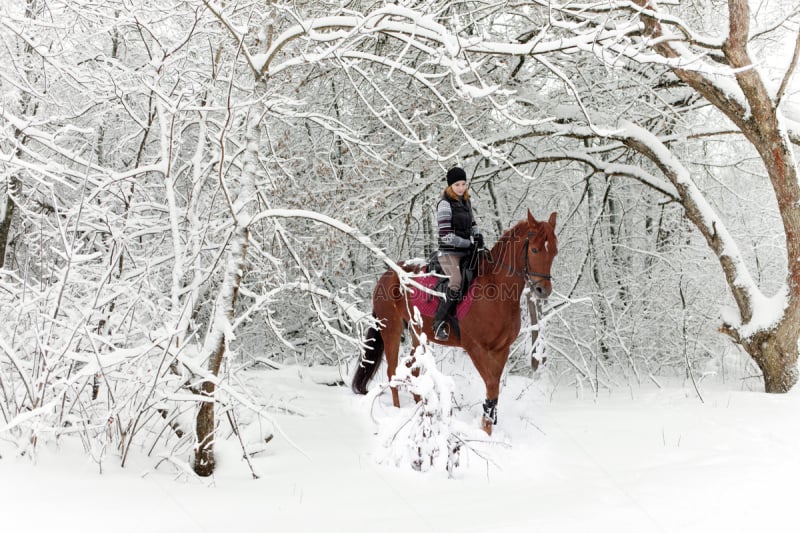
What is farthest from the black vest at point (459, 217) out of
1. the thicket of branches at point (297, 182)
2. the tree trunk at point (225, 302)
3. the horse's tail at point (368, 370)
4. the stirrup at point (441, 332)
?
the tree trunk at point (225, 302)

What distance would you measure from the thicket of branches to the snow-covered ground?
35 cm

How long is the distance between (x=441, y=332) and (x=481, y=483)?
2.17 metres

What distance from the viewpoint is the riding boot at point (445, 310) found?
5738 mm

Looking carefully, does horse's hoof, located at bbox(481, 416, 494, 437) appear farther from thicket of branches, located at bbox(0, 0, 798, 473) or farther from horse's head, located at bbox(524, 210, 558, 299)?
thicket of branches, located at bbox(0, 0, 798, 473)

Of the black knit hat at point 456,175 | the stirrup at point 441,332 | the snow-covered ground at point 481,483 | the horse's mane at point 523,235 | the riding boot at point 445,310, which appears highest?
the black knit hat at point 456,175

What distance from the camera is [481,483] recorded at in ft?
13.2

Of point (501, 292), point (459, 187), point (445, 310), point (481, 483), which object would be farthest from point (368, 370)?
point (481, 483)

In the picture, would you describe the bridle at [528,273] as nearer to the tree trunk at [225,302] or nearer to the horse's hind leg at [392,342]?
the horse's hind leg at [392,342]

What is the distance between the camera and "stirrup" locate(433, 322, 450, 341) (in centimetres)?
591

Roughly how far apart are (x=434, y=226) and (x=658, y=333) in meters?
4.39

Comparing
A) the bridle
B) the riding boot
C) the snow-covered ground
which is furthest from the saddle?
the snow-covered ground

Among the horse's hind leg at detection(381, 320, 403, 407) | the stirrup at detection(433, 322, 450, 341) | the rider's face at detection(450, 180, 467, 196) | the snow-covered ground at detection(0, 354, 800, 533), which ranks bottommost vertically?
the snow-covered ground at detection(0, 354, 800, 533)

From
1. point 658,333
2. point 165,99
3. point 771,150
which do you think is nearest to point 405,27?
point 165,99

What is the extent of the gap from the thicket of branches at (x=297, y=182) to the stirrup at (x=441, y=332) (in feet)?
4.86
